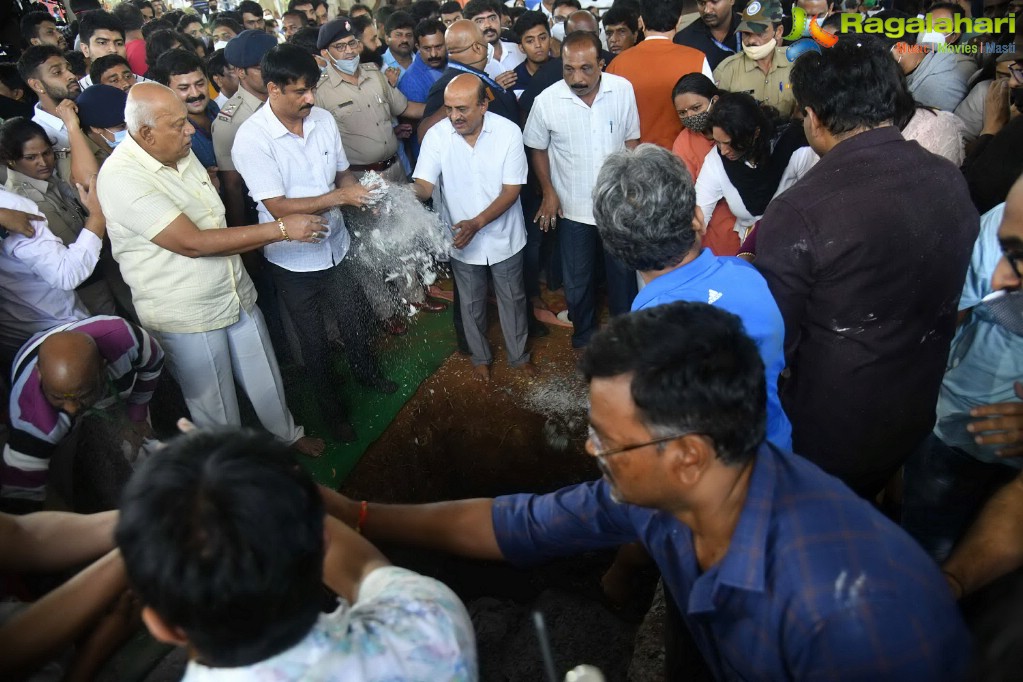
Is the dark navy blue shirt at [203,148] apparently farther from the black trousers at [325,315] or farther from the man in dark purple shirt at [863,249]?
the man in dark purple shirt at [863,249]

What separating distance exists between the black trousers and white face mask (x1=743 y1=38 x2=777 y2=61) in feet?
9.33

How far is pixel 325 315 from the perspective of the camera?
4.20m

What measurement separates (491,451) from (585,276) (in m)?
1.27

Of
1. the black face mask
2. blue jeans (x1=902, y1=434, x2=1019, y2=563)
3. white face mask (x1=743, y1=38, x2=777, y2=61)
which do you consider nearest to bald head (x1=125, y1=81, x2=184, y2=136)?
blue jeans (x1=902, y1=434, x2=1019, y2=563)

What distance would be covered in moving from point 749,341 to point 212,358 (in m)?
2.75

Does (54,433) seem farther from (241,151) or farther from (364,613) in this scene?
(364,613)

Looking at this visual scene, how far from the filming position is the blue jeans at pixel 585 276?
440 centimetres

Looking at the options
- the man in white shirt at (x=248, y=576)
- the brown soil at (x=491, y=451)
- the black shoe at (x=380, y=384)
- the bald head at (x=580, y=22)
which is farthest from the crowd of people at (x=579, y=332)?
the bald head at (x=580, y=22)

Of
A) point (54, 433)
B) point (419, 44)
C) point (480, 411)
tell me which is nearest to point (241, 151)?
point (54, 433)

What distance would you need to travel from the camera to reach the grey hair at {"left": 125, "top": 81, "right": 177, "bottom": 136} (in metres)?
2.87

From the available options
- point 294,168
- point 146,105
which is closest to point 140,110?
point 146,105

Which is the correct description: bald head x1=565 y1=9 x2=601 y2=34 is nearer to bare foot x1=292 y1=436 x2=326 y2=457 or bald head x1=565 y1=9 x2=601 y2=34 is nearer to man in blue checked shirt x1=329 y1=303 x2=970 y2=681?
bare foot x1=292 y1=436 x2=326 y2=457

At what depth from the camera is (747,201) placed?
355cm

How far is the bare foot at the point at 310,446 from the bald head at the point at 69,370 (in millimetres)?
1411
